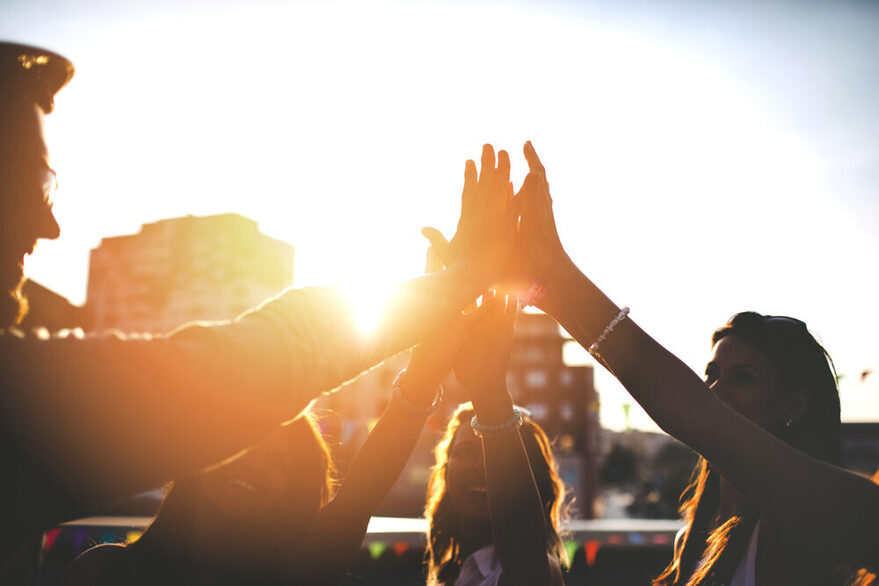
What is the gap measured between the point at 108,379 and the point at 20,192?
0.58 metres

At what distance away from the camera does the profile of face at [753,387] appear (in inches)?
86.3

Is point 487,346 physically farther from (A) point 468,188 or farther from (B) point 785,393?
(B) point 785,393

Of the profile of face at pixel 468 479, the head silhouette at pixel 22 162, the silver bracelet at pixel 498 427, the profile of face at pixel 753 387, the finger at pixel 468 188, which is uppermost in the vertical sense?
the finger at pixel 468 188

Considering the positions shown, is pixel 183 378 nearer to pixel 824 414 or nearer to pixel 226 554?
pixel 226 554

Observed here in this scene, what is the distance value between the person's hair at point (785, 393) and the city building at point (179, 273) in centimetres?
7570

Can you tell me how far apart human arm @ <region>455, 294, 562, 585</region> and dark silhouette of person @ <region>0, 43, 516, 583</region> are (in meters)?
1.39

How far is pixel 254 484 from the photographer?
8.42ft

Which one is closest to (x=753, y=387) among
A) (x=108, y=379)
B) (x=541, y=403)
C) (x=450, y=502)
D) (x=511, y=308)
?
(x=511, y=308)

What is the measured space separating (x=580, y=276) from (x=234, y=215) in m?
81.5

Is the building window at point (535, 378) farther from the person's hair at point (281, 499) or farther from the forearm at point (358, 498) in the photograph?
the forearm at point (358, 498)

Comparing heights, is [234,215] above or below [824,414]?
above

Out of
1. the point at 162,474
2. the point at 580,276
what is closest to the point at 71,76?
the point at 162,474

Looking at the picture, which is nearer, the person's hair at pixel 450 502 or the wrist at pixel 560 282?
the wrist at pixel 560 282

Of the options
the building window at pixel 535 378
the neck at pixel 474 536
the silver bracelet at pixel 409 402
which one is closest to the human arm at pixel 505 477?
the silver bracelet at pixel 409 402
